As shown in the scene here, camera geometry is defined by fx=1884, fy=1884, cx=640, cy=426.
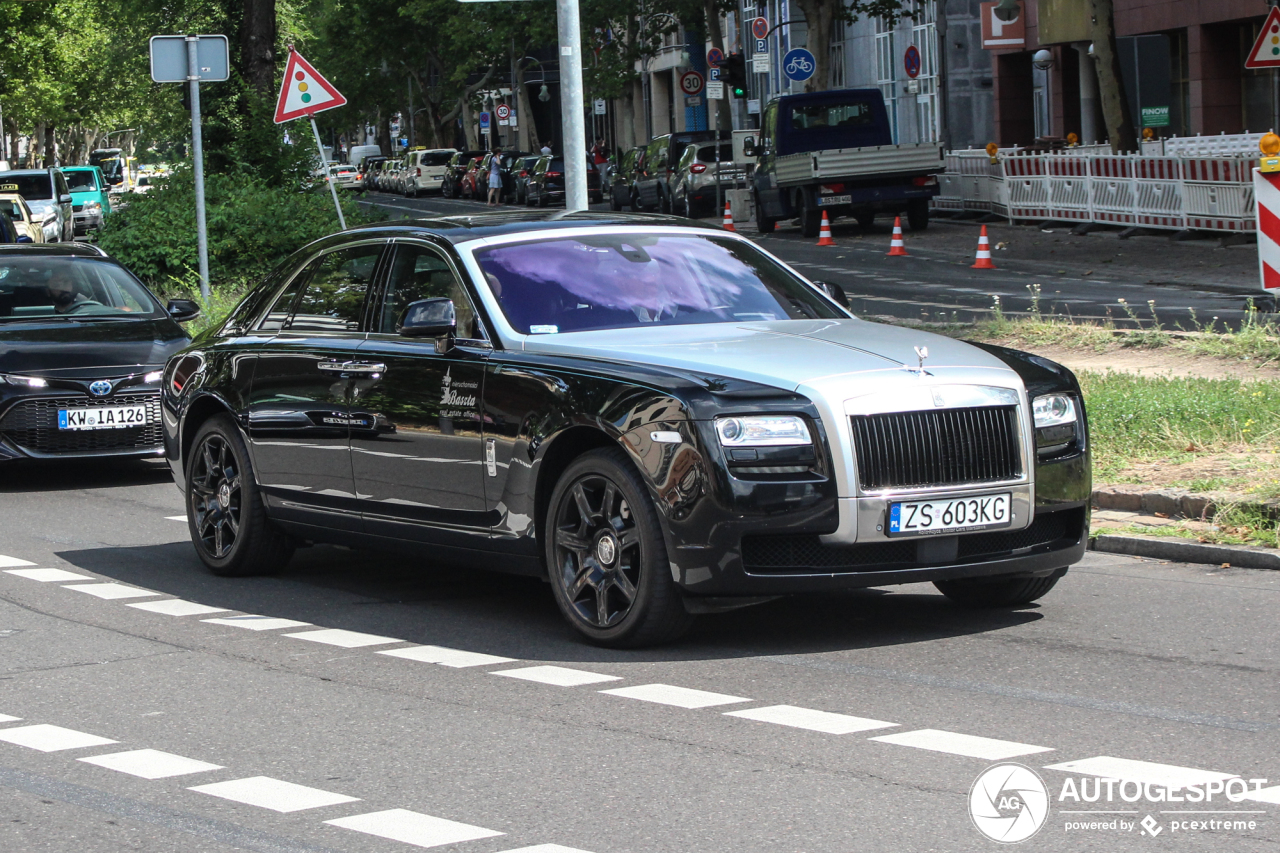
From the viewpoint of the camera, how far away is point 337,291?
8.59 m

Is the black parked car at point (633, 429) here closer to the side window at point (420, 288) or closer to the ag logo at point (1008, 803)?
the side window at point (420, 288)

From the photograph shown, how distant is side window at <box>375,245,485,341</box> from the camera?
766 centimetres

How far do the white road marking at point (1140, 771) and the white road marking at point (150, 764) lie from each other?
2412mm

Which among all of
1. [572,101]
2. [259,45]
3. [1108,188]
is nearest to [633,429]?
[572,101]

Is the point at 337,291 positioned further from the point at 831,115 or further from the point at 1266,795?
the point at 831,115

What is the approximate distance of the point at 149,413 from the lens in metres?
12.3

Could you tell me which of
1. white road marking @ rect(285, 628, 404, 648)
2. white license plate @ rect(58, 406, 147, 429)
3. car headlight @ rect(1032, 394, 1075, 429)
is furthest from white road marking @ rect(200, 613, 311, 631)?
white license plate @ rect(58, 406, 147, 429)

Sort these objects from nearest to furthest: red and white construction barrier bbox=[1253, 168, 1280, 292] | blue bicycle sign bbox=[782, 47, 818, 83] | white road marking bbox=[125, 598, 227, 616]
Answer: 1. white road marking bbox=[125, 598, 227, 616]
2. red and white construction barrier bbox=[1253, 168, 1280, 292]
3. blue bicycle sign bbox=[782, 47, 818, 83]

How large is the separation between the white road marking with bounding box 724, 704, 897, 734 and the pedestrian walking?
54.3 m

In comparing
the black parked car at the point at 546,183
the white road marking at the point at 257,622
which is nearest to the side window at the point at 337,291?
the white road marking at the point at 257,622

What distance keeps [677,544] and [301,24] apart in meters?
51.3

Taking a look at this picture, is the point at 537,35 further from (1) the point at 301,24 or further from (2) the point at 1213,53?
(2) the point at 1213,53

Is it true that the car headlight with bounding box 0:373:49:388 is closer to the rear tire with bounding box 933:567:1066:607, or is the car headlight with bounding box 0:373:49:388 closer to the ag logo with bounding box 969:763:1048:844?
the rear tire with bounding box 933:567:1066:607

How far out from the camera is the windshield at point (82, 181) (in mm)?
55781
